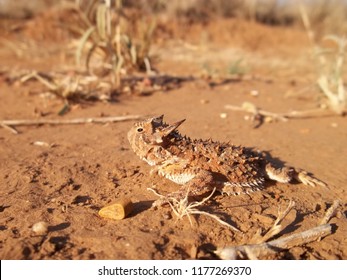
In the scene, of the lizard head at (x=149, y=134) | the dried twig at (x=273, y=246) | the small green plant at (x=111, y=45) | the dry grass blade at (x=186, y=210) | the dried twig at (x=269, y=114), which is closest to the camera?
the dried twig at (x=273, y=246)

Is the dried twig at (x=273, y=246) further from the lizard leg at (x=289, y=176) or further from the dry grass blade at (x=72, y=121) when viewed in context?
the dry grass blade at (x=72, y=121)

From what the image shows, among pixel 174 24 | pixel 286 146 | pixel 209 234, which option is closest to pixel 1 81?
pixel 286 146

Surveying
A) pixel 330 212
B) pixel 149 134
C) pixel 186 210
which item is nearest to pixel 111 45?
pixel 149 134

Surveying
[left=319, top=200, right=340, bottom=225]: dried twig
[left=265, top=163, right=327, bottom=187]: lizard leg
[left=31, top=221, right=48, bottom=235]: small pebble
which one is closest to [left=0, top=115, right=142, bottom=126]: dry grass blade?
[left=265, top=163, right=327, bottom=187]: lizard leg

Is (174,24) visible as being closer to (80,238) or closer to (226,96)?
(226,96)

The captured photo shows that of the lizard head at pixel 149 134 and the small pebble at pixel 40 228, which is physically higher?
the lizard head at pixel 149 134

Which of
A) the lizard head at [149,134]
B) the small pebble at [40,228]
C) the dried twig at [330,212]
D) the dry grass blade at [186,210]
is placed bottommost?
the dried twig at [330,212]

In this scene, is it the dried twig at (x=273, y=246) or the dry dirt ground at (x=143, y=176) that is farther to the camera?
the dry dirt ground at (x=143, y=176)

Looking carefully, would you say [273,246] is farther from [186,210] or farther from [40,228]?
[40,228]

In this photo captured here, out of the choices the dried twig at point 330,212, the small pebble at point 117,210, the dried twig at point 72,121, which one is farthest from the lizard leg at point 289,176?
the dried twig at point 72,121

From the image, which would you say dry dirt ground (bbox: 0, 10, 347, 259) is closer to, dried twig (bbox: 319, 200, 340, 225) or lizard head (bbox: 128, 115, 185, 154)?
dried twig (bbox: 319, 200, 340, 225)
